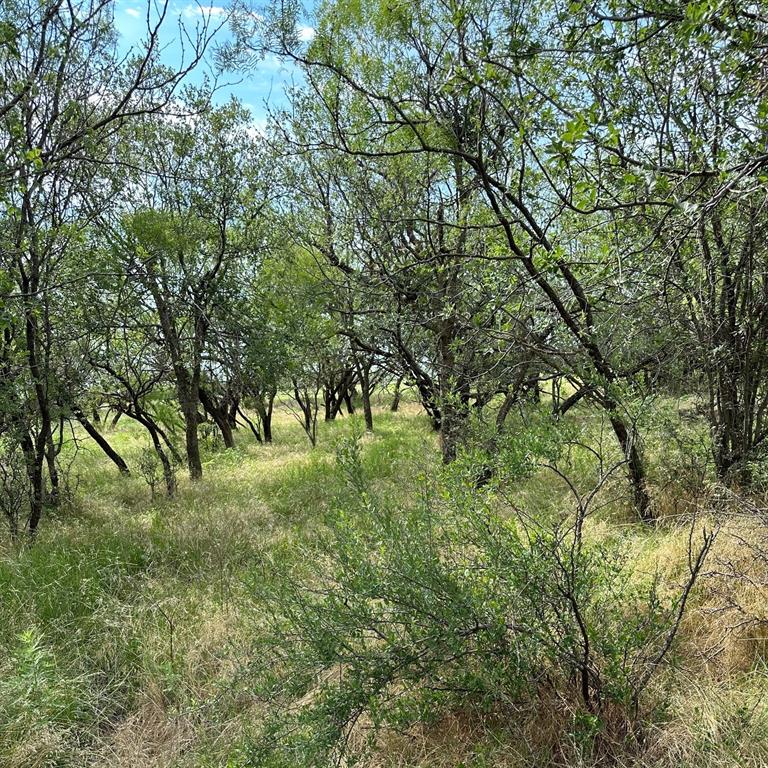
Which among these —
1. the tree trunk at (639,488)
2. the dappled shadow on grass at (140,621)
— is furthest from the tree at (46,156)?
the tree trunk at (639,488)

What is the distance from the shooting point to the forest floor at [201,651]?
2240 millimetres

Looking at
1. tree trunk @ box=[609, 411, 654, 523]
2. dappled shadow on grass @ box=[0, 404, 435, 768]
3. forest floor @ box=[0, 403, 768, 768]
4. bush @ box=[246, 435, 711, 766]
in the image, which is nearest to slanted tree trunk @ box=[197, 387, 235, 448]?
dappled shadow on grass @ box=[0, 404, 435, 768]

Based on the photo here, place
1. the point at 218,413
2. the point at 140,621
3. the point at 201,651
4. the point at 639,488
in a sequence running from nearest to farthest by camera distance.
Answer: the point at 201,651 → the point at 140,621 → the point at 639,488 → the point at 218,413

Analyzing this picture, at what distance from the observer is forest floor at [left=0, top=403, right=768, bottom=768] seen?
7.35 ft

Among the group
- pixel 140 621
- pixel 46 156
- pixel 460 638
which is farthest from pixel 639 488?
pixel 46 156

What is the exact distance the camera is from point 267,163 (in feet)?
26.8

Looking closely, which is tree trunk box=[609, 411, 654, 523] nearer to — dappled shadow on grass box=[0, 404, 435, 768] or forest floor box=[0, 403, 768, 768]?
forest floor box=[0, 403, 768, 768]

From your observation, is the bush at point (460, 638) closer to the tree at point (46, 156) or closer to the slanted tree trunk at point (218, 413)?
the tree at point (46, 156)

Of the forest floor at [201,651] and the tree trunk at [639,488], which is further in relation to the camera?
the tree trunk at [639,488]

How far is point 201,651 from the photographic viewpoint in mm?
3443

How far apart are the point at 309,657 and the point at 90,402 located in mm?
7196

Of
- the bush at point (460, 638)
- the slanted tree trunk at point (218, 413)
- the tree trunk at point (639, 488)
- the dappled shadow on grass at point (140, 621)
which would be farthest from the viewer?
the slanted tree trunk at point (218, 413)

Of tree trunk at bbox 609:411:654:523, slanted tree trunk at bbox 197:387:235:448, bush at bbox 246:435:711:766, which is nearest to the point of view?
bush at bbox 246:435:711:766

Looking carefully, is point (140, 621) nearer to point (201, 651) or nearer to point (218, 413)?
point (201, 651)
